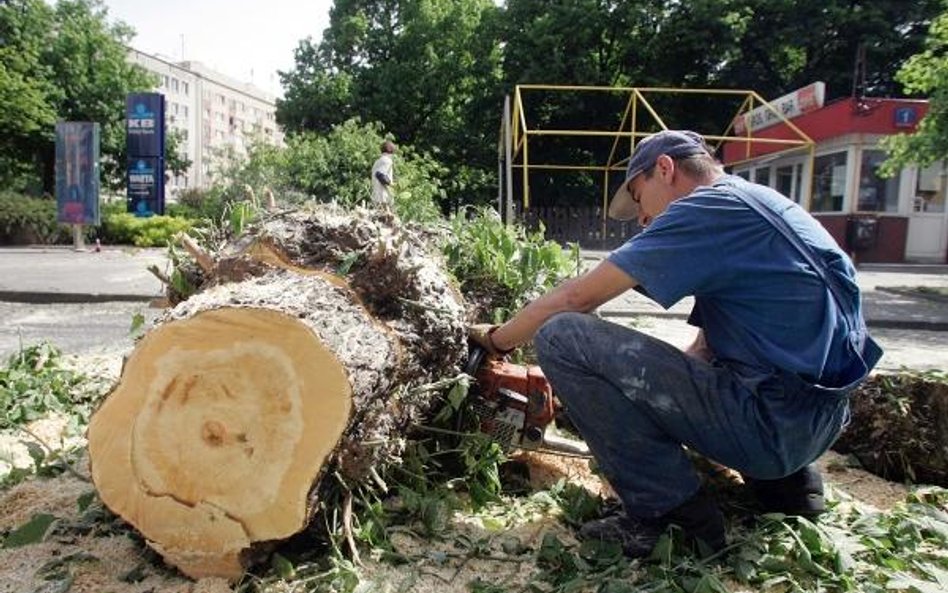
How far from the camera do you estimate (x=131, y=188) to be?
55.0ft

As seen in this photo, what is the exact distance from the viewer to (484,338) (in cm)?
259

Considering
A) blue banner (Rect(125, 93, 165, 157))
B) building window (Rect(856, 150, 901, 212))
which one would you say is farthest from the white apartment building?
building window (Rect(856, 150, 901, 212))

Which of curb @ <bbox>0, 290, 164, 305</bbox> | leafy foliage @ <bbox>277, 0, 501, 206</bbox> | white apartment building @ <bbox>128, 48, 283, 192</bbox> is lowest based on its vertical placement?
curb @ <bbox>0, 290, 164, 305</bbox>

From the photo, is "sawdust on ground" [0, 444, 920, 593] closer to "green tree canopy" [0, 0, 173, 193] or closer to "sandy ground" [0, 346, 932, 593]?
"sandy ground" [0, 346, 932, 593]

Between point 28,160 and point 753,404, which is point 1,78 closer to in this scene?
point 28,160

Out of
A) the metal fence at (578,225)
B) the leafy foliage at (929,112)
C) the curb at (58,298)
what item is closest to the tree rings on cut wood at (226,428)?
the curb at (58,298)

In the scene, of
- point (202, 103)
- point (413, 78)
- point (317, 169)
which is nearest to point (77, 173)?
point (317, 169)

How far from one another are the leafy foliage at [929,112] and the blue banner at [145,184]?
14429 millimetres

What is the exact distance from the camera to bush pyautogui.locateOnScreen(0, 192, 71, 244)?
59.9ft

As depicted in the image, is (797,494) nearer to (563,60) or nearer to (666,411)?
(666,411)

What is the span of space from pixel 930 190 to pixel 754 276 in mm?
17297

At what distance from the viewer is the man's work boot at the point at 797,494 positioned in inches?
95.0

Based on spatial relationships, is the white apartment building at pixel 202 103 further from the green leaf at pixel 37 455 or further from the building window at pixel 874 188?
the green leaf at pixel 37 455

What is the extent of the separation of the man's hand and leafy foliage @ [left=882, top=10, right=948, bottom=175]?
9.71 meters
